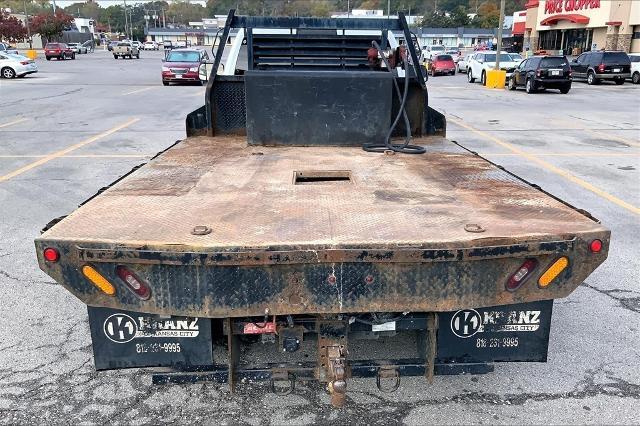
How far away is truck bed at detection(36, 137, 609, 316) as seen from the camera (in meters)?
2.48

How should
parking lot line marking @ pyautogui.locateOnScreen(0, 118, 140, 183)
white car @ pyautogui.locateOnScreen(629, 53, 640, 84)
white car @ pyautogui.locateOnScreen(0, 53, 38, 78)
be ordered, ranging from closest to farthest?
parking lot line marking @ pyautogui.locateOnScreen(0, 118, 140, 183)
white car @ pyautogui.locateOnScreen(629, 53, 640, 84)
white car @ pyautogui.locateOnScreen(0, 53, 38, 78)

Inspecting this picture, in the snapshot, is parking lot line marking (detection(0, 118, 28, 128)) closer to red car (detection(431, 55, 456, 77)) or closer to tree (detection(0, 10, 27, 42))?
red car (detection(431, 55, 456, 77))

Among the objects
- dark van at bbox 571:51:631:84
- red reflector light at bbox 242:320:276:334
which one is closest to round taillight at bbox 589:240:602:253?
red reflector light at bbox 242:320:276:334

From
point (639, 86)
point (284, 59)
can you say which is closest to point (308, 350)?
point (284, 59)

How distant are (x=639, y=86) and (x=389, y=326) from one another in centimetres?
3020

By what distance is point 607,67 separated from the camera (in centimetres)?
2820

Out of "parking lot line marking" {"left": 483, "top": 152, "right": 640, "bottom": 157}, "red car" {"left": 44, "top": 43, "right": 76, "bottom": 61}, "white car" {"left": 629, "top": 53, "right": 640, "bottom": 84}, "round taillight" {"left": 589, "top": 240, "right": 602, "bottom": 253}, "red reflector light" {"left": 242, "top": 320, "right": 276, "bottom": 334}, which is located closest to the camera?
"round taillight" {"left": 589, "top": 240, "right": 602, "bottom": 253}

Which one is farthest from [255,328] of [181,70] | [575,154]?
[181,70]

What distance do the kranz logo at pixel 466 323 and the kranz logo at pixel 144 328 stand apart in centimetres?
130

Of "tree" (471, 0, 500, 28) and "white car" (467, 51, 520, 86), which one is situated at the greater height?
"tree" (471, 0, 500, 28)

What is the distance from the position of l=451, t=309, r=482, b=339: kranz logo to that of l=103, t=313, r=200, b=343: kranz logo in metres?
1.30

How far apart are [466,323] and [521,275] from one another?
1.52 feet

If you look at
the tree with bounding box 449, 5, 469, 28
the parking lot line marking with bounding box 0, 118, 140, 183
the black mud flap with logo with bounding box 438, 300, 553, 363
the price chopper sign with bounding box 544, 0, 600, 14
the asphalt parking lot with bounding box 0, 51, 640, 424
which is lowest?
the asphalt parking lot with bounding box 0, 51, 640, 424

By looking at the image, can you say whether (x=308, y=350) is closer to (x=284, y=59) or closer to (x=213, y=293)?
(x=213, y=293)
